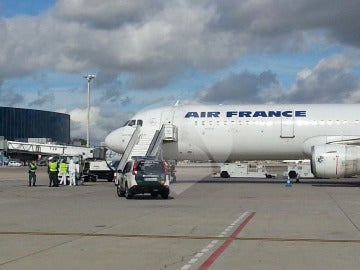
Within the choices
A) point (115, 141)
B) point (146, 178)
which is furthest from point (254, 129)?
point (146, 178)

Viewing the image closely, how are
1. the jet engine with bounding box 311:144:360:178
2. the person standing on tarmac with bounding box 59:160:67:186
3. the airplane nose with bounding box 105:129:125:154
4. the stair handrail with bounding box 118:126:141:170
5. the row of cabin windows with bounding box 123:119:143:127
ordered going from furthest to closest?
1. the person standing on tarmac with bounding box 59:160:67:186
2. the airplane nose with bounding box 105:129:125:154
3. the row of cabin windows with bounding box 123:119:143:127
4. the stair handrail with bounding box 118:126:141:170
5. the jet engine with bounding box 311:144:360:178

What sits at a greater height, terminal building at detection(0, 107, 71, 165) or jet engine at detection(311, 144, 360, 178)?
terminal building at detection(0, 107, 71, 165)

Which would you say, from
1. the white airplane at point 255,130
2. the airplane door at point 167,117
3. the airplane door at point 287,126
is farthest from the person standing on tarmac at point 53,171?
the airplane door at point 287,126

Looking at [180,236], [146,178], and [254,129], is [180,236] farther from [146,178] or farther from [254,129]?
[254,129]

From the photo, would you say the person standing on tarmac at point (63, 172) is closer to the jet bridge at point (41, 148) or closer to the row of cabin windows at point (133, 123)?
the row of cabin windows at point (133, 123)

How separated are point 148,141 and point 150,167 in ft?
38.5

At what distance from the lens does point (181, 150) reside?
120ft

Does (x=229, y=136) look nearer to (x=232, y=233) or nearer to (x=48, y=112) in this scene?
(x=232, y=233)

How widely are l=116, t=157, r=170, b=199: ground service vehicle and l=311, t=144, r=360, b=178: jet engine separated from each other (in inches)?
425

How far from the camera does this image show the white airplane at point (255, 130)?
3412cm

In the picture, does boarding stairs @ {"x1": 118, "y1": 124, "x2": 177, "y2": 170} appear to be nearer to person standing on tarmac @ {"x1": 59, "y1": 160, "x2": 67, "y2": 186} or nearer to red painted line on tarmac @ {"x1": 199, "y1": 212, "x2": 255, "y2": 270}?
person standing on tarmac @ {"x1": 59, "y1": 160, "x2": 67, "y2": 186}

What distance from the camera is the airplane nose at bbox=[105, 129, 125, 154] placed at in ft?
124

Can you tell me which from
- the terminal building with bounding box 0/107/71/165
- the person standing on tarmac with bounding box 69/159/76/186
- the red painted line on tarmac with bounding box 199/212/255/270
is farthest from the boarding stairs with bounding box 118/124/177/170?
the terminal building with bounding box 0/107/71/165

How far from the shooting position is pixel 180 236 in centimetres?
1269
